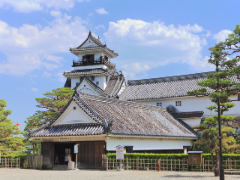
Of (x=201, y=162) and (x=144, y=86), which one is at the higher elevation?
(x=144, y=86)

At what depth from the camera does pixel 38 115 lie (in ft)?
143

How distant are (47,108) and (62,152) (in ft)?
53.4

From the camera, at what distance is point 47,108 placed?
45.1 metres

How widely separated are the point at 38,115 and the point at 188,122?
20650mm

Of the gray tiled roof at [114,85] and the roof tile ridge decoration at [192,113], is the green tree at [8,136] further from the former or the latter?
the roof tile ridge decoration at [192,113]

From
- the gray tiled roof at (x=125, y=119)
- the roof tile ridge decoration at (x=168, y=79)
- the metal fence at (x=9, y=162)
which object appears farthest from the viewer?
the roof tile ridge decoration at (x=168, y=79)

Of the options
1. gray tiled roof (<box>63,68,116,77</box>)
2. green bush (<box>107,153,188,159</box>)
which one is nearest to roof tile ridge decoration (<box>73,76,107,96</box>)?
gray tiled roof (<box>63,68,116,77</box>)

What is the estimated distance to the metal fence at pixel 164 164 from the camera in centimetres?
2143

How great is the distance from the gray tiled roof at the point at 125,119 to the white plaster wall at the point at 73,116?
0.36m

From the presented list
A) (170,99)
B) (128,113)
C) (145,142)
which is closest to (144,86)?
(170,99)

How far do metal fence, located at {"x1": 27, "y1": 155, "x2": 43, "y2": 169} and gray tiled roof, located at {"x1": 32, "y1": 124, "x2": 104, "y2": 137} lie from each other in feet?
6.29

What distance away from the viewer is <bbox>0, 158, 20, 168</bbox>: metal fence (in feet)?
91.2

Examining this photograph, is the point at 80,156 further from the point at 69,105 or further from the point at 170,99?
the point at 170,99

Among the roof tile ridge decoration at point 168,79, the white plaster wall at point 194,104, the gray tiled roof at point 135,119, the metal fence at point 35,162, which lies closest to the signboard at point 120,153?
the gray tiled roof at point 135,119
